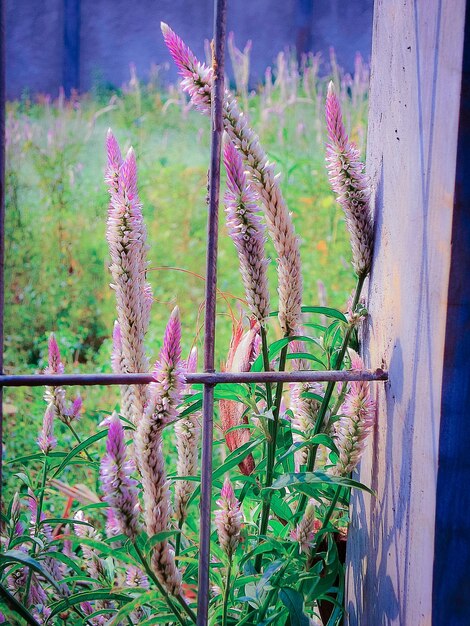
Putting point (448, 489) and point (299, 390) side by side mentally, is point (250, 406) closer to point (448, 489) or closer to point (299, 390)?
point (299, 390)

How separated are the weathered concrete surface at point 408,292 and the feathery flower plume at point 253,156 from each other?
0.34 ft

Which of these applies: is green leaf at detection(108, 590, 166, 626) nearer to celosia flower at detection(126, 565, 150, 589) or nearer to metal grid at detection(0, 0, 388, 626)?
metal grid at detection(0, 0, 388, 626)

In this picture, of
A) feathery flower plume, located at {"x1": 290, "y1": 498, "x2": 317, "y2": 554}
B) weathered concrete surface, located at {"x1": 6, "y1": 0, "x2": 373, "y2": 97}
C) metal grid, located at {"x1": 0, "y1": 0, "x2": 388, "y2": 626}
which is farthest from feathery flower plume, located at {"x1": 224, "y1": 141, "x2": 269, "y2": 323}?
weathered concrete surface, located at {"x1": 6, "y1": 0, "x2": 373, "y2": 97}

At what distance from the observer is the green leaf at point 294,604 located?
0.71 meters

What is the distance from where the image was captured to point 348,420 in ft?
2.33

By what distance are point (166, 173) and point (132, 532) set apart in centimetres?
232

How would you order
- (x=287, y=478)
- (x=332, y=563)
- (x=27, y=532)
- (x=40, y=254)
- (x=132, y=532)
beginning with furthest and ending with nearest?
(x=40, y=254) < (x=27, y=532) < (x=332, y=563) < (x=287, y=478) < (x=132, y=532)

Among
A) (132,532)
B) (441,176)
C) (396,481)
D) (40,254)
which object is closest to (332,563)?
(396,481)

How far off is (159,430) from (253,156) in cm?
26

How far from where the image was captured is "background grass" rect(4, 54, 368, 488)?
8.19ft

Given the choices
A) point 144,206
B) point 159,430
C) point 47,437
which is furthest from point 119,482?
point 144,206

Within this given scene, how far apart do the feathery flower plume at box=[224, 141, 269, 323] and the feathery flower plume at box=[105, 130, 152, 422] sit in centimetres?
9

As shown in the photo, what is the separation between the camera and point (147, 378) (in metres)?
0.66

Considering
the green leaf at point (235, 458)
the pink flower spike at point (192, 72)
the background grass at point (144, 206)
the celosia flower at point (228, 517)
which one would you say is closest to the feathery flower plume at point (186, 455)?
the green leaf at point (235, 458)
